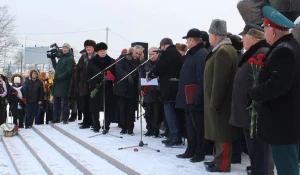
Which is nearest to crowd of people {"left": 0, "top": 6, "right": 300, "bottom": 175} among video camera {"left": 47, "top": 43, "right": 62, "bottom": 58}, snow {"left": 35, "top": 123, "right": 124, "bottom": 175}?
video camera {"left": 47, "top": 43, "right": 62, "bottom": 58}

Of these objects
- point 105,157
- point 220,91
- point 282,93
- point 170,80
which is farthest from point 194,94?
point 282,93

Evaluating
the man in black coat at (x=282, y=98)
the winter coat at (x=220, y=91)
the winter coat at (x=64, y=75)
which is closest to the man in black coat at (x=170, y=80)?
the winter coat at (x=220, y=91)

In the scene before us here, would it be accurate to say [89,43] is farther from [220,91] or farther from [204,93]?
[220,91]

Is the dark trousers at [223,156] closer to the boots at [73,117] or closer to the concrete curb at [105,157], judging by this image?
the concrete curb at [105,157]

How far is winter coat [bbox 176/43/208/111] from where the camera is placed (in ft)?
15.0

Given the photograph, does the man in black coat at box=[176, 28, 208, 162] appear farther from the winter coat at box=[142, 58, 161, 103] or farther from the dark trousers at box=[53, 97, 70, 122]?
the dark trousers at box=[53, 97, 70, 122]

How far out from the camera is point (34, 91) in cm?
949

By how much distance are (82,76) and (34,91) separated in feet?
7.48

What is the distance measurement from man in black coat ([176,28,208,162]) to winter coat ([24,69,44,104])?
18.8 feet

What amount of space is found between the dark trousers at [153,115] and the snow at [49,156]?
1.78 meters

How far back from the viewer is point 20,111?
9.60 metres

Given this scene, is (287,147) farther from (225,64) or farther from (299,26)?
(299,26)

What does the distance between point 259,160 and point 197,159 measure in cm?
126

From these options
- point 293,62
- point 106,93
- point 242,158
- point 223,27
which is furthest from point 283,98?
point 106,93
